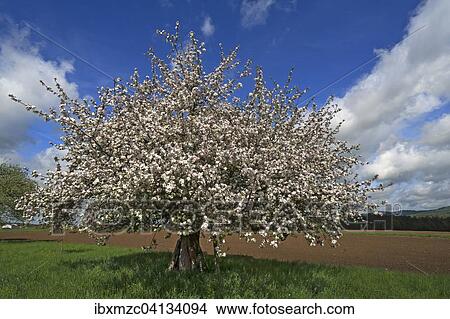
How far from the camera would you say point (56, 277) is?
1498 cm

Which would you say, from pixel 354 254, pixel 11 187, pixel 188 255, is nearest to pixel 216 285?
pixel 188 255

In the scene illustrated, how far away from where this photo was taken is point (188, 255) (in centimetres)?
1658

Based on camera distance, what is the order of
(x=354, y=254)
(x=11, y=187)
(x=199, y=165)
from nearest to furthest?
(x=199, y=165), (x=354, y=254), (x=11, y=187)

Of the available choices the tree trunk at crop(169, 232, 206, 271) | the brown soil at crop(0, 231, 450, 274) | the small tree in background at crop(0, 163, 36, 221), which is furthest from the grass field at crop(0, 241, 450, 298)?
the small tree in background at crop(0, 163, 36, 221)

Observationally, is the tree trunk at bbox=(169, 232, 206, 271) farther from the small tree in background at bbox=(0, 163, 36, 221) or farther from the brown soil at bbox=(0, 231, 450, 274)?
the small tree in background at bbox=(0, 163, 36, 221)

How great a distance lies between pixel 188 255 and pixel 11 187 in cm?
3982

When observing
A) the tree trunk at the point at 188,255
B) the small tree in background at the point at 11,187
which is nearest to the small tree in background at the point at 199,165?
the tree trunk at the point at 188,255

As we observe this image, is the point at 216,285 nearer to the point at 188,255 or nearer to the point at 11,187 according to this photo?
the point at 188,255

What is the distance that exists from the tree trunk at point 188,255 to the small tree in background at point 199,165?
0.05m

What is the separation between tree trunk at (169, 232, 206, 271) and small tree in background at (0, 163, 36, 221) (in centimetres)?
3576

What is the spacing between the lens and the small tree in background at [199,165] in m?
12.4

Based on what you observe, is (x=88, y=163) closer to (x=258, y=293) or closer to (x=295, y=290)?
(x=258, y=293)
